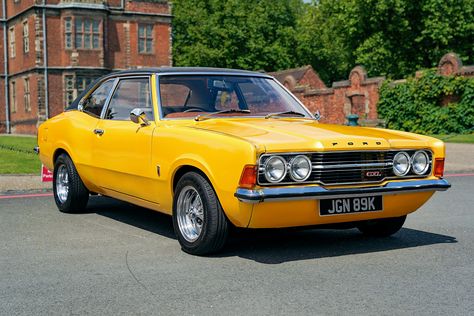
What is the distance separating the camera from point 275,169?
562 centimetres

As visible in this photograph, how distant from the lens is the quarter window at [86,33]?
41.3 m

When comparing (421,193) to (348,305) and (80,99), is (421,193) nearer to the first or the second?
(348,305)

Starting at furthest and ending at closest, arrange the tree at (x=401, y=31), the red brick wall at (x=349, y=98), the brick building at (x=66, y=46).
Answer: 1. the tree at (x=401, y=31)
2. the brick building at (x=66, y=46)
3. the red brick wall at (x=349, y=98)

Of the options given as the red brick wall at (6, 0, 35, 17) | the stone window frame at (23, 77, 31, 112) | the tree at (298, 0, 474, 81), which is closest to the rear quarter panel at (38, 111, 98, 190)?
the red brick wall at (6, 0, 35, 17)

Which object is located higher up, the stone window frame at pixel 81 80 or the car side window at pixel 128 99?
the car side window at pixel 128 99

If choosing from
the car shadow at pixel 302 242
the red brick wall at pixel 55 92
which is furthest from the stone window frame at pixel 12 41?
the car shadow at pixel 302 242

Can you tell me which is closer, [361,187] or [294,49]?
[361,187]

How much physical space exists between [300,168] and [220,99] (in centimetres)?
183

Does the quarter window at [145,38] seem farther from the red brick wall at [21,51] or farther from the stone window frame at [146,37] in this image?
the red brick wall at [21,51]

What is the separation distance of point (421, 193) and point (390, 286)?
A: 158 cm

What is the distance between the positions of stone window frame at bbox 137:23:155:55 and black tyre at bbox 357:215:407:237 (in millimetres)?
38514

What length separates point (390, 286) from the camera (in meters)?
4.98

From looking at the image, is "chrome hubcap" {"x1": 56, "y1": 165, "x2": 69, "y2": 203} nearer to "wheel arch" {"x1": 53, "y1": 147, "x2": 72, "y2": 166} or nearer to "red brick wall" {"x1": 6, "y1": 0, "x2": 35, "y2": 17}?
"wheel arch" {"x1": 53, "y1": 147, "x2": 72, "y2": 166}

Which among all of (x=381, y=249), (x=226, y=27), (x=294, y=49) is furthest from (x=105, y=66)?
(x=381, y=249)
